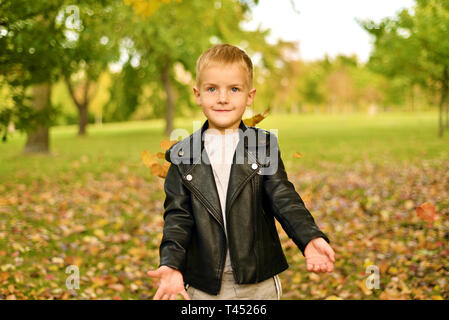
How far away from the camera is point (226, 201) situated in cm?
217

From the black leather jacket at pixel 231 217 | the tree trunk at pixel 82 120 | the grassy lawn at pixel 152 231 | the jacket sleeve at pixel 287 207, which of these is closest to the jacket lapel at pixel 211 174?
the black leather jacket at pixel 231 217

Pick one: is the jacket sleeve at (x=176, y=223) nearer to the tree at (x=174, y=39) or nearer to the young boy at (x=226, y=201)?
the young boy at (x=226, y=201)

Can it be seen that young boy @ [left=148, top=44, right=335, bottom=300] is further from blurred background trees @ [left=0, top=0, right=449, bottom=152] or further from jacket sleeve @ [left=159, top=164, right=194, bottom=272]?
blurred background trees @ [left=0, top=0, right=449, bottom=152]

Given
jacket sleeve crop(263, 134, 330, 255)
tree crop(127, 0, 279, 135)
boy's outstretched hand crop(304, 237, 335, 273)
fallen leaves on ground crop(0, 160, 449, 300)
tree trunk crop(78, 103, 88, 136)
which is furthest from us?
tree trunk crop(78, 103, 88, 136)

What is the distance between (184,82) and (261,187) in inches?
1219

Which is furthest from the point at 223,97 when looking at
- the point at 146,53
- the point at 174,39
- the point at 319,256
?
the point at 146,53

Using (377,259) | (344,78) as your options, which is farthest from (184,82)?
(344,78)

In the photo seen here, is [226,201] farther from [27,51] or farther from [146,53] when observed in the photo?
[146,53]

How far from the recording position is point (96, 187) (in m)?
10.4

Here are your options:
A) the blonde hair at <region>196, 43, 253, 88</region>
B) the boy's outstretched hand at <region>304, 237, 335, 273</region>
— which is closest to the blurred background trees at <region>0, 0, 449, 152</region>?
the blonde hair at <region>196, 43, 253, 88</region>

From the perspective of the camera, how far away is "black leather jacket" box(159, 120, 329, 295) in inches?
85.0

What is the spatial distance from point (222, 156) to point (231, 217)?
1.02 feet

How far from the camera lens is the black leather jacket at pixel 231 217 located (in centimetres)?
216
